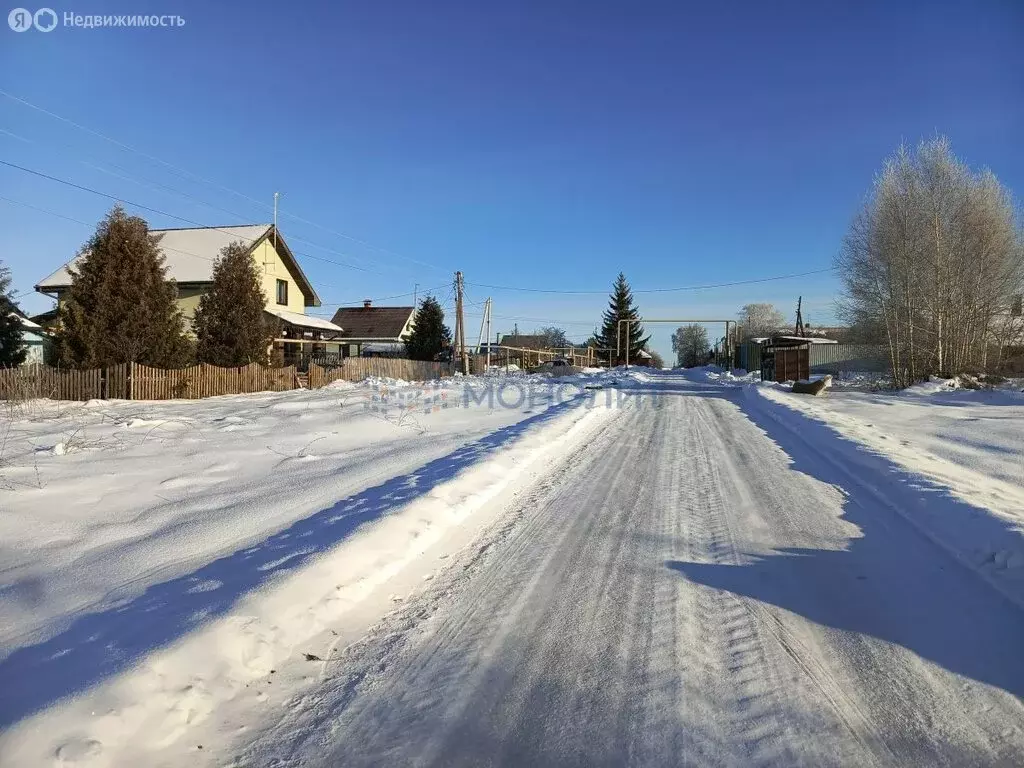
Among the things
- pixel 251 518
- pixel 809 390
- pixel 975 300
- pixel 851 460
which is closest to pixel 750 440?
pixel 851 460

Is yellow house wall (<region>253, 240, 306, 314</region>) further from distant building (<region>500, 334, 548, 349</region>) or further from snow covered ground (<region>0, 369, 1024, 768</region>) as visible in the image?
distant building (<region>500, 334, 548, 349</region>)

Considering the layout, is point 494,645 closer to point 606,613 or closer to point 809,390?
point 606,613

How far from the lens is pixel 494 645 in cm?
344

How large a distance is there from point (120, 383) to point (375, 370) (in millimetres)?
14134

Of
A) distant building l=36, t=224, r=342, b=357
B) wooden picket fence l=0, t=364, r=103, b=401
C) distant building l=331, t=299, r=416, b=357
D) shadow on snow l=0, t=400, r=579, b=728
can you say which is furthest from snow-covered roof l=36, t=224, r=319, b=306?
shadow on snow l=0, t=400, r=579, b=728

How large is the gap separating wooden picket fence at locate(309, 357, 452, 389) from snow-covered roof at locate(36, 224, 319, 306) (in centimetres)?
744

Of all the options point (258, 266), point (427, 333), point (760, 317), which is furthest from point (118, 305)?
point (760, 317)

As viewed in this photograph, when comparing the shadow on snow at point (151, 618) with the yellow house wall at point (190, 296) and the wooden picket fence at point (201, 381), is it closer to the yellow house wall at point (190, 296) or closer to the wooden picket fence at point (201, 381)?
the wooden picket fence at point (201, 381)

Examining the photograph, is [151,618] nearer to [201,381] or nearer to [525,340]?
[201,381]

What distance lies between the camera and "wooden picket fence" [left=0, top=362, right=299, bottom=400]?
1631 cm

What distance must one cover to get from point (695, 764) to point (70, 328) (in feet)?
70.3

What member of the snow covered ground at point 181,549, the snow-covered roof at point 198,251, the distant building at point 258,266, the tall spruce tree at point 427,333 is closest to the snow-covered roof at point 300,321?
the distant building at point 258,266

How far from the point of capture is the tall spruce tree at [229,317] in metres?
22.9

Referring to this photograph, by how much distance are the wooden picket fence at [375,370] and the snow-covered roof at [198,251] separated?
7436 millimetres
